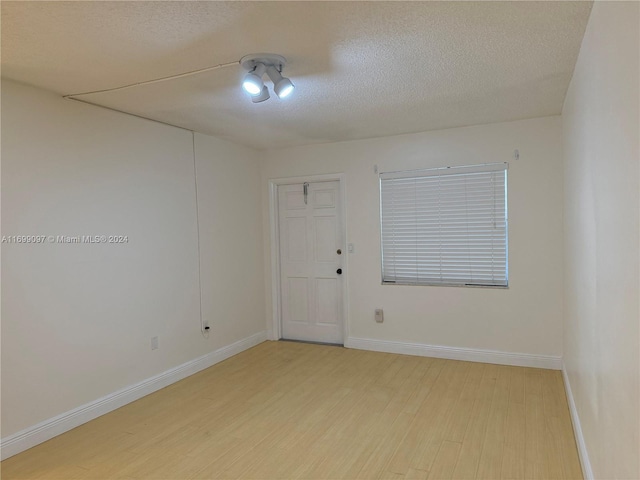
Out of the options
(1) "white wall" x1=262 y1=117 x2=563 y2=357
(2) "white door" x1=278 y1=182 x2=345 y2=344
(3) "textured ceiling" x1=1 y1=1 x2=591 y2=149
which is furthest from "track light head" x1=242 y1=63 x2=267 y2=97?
(2) "white door" x1=278 y1=182 x2=345 y2=344

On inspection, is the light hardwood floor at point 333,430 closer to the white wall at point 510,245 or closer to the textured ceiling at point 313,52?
the white wall at point 510,245

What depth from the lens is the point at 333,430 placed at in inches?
118

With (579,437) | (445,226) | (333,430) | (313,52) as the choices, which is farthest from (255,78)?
(579,437)

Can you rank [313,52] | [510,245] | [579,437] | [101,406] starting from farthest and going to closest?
[510,245] → [101,406] → [579,437] → [313,52]

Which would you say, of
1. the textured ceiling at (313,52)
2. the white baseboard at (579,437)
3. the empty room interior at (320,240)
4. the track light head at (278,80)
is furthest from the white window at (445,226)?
the track light head at (278,80)

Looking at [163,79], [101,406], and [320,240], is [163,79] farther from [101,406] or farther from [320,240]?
[320,240]

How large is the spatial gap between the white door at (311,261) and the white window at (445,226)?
67 cm

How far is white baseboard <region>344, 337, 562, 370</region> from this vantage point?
4094mm

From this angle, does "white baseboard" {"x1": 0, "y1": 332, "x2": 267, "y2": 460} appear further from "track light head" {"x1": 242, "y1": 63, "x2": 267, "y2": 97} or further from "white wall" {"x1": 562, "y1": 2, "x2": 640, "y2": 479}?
"white wall" {"x1": 562, "y1": 2, "x2": 640, "y2": 479}

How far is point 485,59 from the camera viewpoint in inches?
101

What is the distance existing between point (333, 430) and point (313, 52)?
2517mm

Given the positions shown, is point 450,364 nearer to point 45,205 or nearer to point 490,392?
point 490,392

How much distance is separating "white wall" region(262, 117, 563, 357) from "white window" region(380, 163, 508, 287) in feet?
0.30

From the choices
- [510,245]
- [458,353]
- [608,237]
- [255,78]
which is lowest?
[458,353]
